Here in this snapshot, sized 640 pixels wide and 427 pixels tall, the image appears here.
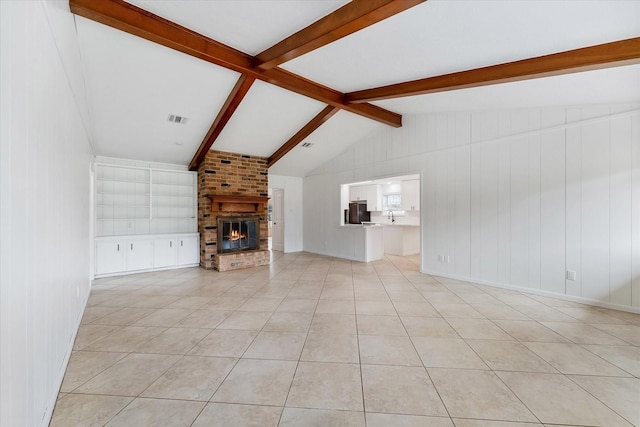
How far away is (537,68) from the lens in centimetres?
284

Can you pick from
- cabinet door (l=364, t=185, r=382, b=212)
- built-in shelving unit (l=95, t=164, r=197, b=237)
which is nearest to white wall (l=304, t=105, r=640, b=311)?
cabinet door (l=364, t=185, r=382, b=212)

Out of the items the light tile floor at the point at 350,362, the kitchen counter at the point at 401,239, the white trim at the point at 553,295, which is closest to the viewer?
the light tile floor at the point at 350,362

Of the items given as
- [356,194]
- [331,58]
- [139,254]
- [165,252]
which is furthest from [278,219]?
[331,58]

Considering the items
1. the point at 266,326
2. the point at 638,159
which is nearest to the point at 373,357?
the point at 266,326

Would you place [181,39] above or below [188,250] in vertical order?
above

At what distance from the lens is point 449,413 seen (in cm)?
166

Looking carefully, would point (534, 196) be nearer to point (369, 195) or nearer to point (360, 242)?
point (360, 242)

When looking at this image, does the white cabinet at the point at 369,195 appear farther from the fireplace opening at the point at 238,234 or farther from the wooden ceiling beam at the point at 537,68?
the wooden ceiling beam at the point at 537,68

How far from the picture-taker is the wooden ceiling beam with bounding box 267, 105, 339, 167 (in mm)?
5129

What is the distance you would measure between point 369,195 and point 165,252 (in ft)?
18.2

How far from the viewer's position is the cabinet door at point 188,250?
5930 millimetres

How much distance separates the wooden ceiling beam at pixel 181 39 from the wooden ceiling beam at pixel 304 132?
63 cm

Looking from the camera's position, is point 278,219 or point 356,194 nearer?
point 356,194

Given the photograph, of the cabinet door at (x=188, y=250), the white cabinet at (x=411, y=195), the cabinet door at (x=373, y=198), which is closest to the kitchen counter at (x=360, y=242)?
the cabinet door at (x=373, y=198)
